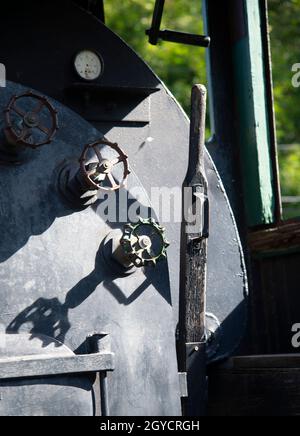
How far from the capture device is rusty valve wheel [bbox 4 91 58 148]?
279cm

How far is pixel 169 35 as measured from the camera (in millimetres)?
3967

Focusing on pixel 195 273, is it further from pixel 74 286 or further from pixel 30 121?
pixel 30 121

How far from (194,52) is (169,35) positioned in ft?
29.1

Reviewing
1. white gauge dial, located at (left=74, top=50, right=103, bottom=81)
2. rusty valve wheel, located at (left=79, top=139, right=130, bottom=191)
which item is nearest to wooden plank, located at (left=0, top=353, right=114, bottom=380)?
rusty valve wheel, located at (left=79, top=139, right=130, bottom=191)

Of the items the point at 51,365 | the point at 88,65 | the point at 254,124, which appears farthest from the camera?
the point at 254,124

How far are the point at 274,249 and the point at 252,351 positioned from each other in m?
0.57

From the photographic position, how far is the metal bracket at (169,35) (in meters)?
3.90

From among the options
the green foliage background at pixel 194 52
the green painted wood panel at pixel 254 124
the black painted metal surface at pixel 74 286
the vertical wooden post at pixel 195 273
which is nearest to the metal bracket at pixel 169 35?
the green painted wood panel at pixel 254 124

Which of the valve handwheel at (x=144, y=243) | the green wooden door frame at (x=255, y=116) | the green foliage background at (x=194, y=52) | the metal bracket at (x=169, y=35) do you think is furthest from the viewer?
the green foliage background at (x=194, y=52)

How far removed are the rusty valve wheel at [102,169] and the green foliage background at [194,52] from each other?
8824 mm

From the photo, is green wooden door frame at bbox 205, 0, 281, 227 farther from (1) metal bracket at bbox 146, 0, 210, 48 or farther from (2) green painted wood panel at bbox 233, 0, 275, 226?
(1) metal bracket at bbox 146, 0, 210, 48

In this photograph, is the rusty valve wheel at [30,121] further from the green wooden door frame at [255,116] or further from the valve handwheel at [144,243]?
the green wooden door frame at [255,116]

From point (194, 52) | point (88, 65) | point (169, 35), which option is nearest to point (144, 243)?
point (88, 65)

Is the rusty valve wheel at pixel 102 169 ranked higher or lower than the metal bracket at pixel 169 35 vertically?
lower
